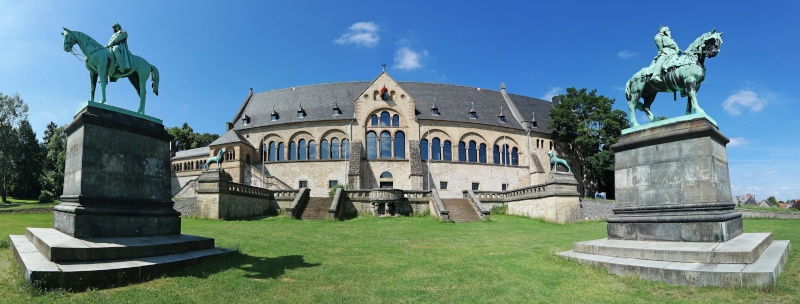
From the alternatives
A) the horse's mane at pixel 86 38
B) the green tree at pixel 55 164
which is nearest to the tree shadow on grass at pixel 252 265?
the horse's mane at pixel 86 38

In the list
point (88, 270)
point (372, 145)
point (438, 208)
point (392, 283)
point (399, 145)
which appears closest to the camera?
point (88, 270)

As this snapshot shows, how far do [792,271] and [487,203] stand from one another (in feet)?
Result: 93.1

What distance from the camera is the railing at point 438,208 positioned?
2778cm

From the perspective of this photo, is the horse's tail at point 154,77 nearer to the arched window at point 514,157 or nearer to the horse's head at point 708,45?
the horse's head at point 708,45

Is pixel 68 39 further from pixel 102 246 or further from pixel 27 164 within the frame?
pixel 27 164

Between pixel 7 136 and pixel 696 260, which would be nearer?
pixel 696 260

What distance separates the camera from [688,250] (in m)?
8.23

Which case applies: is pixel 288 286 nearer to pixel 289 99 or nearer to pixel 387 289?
pixel 387 289

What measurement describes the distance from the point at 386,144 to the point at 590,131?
21937mm

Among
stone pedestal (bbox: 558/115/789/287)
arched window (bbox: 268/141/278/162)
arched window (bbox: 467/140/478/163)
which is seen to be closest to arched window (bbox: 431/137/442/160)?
arched window (bbox: 467/140/478/163)

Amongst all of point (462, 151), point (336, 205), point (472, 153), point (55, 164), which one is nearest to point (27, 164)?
point (55, 164)

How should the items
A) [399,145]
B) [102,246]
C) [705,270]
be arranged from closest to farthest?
[705,270]
[102,246]
[399,145]

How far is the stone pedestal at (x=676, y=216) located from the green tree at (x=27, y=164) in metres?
67.5

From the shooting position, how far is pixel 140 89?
1073 centimetres
